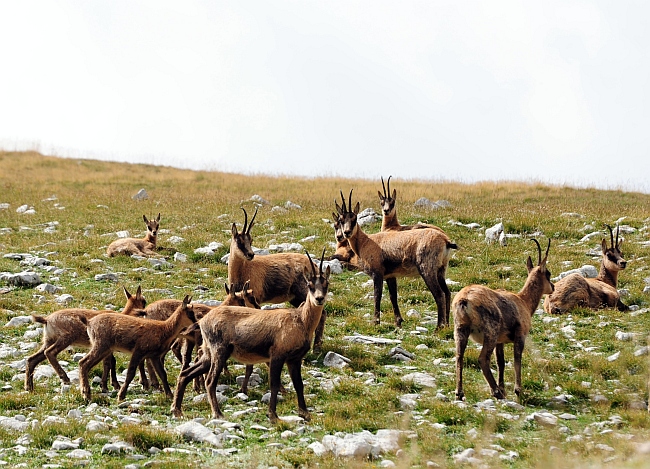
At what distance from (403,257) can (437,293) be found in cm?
112

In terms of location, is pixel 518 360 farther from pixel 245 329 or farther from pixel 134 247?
pixel 134 247

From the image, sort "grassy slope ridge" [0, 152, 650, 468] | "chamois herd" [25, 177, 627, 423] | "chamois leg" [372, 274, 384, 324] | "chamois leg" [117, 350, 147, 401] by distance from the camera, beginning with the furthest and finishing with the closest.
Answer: "chamois leg" [372, 274, 384, 324]
"chamois leg" [117, 350, 147, 401]
"chamois herd" [25, 177, 627, 423]
"grassy slope ridge" [0, 152, 650, 468]

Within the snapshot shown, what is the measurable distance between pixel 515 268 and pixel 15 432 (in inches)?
497

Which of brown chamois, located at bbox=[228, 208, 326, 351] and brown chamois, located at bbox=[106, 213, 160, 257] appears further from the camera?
brown chamois, located at bbox=[106, 213, 160, 257]

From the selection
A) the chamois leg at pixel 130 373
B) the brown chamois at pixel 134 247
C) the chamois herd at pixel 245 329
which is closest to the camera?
the chamois herd at pixel 245 329

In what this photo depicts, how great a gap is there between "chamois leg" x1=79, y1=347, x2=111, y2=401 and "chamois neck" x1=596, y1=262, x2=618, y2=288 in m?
10.7

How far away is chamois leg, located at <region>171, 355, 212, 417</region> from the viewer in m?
10.2

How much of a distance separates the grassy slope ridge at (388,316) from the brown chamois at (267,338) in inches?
21.4

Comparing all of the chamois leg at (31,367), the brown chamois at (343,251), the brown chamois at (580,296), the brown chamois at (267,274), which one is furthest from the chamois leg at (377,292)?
the chamois leg at (31,367)

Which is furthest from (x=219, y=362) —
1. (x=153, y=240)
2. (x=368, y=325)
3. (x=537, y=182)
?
(x=537, y=182)

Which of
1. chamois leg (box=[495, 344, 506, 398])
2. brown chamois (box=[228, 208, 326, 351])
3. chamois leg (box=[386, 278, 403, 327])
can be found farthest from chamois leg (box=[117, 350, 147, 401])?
chamois leg (box=[386, 278, 403, 327])

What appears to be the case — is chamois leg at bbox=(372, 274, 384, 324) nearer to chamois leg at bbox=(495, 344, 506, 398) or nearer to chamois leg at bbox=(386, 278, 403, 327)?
chamois leg at bbox=(386, 278, 403, 327)

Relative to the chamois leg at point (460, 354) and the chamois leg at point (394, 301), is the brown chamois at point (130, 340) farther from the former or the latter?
the chamois leg at point (394, 301)

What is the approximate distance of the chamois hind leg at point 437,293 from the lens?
1479 cm
